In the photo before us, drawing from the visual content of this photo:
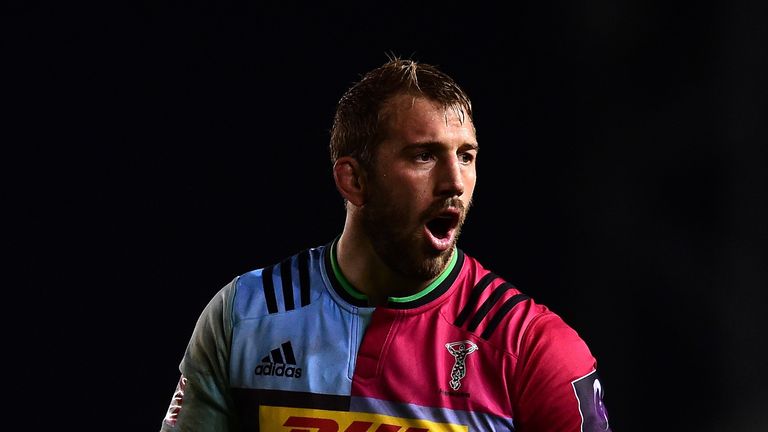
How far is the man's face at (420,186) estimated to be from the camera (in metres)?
2.16

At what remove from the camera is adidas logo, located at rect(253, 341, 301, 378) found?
223cm

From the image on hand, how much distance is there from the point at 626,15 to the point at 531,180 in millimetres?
557

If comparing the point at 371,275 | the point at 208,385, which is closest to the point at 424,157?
the point at 371,275

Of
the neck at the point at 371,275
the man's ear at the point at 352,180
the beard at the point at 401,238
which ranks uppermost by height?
the man's ear at the point at 352,180

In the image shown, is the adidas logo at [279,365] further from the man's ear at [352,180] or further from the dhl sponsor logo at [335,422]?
the man's ear at [352,180]

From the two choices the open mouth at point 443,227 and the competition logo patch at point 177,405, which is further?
the competition logo patch at point 177,405

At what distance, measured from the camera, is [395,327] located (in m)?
2.24

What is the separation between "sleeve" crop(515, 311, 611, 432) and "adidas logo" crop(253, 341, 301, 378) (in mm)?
411

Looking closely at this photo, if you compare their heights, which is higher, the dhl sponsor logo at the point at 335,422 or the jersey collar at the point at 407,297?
the jersey collar at the point at 407,297

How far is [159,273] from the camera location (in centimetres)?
355

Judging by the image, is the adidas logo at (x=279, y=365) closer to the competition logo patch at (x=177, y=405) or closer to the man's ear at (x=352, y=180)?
the competition logo patch at (x=177, y=405)

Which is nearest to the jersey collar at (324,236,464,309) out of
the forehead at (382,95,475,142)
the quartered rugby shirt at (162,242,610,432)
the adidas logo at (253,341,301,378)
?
the quartered rugby shirt at (162,242,610,432)

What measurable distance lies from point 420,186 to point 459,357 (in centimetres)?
32

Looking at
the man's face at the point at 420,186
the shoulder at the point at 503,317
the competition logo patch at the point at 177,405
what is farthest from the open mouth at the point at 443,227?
the competition logo patch at the point at 177,405
